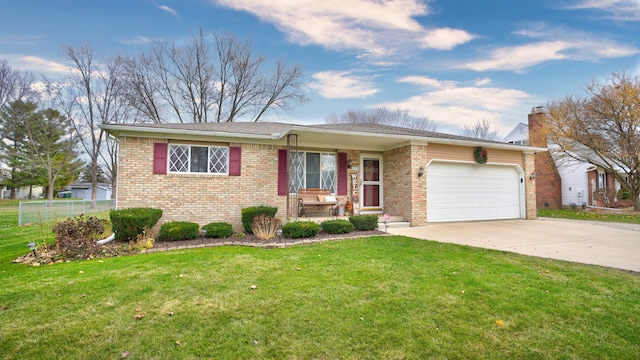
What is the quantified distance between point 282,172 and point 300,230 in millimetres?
2796

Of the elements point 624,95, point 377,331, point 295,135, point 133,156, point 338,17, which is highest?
point 338,17

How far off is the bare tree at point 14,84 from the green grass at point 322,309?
62.5ft

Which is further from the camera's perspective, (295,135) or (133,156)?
(295,135)

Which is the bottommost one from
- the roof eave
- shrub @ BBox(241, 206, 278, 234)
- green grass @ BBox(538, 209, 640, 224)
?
green grass @ BBox(538, 209, 640, 224)

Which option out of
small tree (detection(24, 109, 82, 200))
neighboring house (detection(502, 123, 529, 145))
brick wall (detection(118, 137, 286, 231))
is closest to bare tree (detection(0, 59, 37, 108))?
small tree (detection(24, 109, 82, 200))

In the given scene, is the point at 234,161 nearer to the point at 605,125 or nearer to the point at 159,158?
the point at 159,158

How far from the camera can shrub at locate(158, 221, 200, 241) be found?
7.10 m

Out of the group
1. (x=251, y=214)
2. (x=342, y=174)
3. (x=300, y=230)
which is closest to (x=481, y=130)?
(x=342, y=174)

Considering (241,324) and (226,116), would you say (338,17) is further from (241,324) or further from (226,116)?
(226,116)

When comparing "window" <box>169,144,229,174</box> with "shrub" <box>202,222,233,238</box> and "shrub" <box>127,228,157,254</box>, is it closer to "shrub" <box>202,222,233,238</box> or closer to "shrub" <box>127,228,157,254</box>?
"shrub" <box>202,222,233,238</box>

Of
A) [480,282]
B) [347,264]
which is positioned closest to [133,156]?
[347,264]

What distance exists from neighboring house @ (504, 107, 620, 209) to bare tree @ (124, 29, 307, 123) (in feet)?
53.3

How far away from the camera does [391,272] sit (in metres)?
4.41

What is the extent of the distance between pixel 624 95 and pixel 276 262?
62.1 feet
